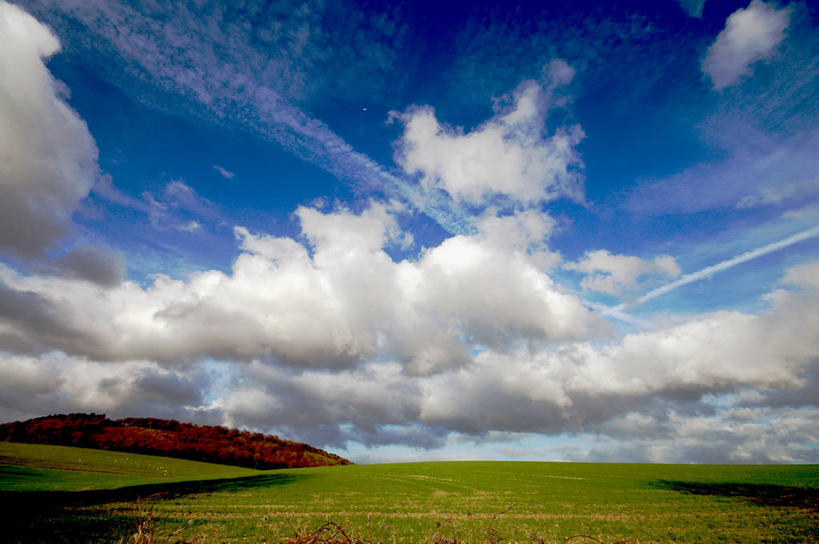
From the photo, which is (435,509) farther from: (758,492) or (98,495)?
(758,492)

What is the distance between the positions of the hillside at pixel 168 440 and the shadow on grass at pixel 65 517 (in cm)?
9128

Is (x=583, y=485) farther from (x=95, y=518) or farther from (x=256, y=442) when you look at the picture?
(x=256, y=442)

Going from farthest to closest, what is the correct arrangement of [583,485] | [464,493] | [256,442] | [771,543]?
[256,442] → [583,485] → [464,493] → [771,543]

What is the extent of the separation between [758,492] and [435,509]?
3355 centimetres

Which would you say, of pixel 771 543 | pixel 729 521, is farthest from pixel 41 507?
A: pixel 729 521

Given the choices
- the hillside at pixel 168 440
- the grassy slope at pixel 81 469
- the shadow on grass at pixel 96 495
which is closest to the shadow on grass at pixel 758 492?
the shadow on grass at pixel 96 495

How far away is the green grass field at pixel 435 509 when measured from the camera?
21781 mm

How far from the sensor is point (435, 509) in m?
31.3

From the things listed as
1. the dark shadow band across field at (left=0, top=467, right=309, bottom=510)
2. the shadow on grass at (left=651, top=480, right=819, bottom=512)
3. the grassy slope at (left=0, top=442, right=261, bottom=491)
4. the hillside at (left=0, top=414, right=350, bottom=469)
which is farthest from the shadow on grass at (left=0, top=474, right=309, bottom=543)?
the hillside at (left=0, top=414, right=350, bottom=469)

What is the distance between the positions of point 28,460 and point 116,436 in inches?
1991

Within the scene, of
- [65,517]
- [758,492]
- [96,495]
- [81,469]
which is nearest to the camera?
[65,517]

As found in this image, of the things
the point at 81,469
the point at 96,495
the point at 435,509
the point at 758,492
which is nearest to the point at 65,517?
the point at 96,495

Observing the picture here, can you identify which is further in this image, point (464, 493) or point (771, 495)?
point (464, 493)

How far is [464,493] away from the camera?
42.2 meters
